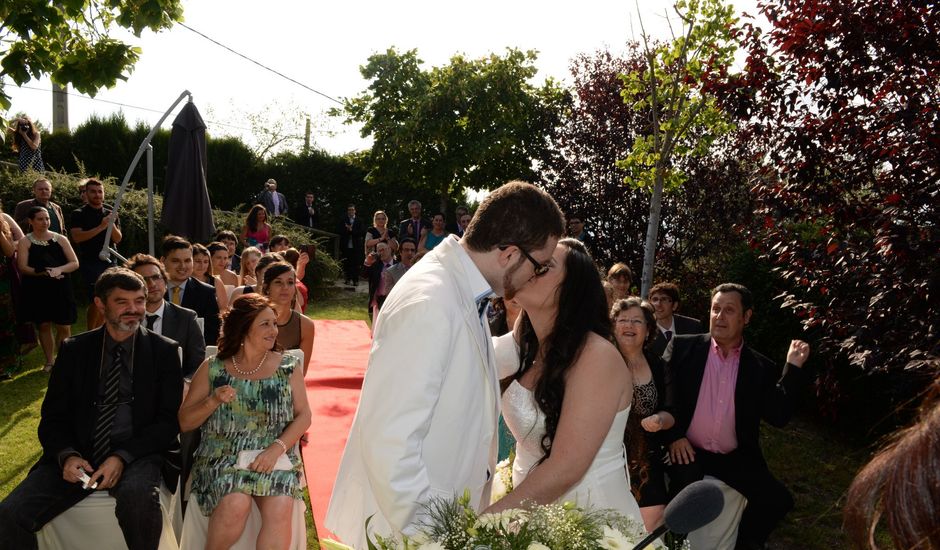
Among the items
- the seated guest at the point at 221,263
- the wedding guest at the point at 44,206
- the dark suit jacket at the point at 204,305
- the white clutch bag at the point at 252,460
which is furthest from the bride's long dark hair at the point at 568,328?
the wedding guest at the point at 44,206

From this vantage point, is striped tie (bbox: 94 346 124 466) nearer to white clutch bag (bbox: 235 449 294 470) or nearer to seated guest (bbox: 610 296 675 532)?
white clutch bag (bbox: 235 449 294 470)

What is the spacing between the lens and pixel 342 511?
2.72 meters

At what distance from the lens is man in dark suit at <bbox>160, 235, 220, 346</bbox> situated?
663 cm

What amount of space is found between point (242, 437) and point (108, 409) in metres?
0.77

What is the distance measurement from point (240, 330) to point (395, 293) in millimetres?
2527

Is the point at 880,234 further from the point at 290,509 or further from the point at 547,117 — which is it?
the point at 547,117

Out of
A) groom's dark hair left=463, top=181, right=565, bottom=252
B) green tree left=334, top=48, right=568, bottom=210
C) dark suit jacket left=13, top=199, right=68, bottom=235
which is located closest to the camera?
groom's dark hair left=463, top=181, right=565, bottom=252

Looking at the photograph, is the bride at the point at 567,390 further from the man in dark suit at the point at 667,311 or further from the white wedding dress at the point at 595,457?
the man in dark suit at the point at 667,311

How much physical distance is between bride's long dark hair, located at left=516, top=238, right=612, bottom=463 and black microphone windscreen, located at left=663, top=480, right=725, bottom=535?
1.33m

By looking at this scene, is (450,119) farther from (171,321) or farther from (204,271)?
(171,321)

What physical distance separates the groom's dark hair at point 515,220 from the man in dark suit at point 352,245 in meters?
16.7

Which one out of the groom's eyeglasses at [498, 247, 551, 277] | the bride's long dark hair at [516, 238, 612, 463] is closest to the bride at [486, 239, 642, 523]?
the bride's long dark hair at [516, 238, 612, 463]

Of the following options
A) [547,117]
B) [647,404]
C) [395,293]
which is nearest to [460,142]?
[547,117]

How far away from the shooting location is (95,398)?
14.3 feet
